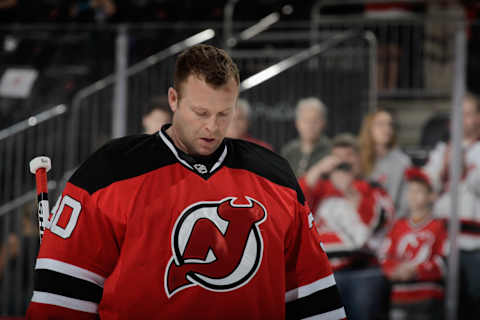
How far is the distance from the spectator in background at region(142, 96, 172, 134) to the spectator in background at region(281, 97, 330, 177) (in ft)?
2.89

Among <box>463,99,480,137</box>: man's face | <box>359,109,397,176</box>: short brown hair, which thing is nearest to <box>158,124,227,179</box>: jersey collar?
<box>359,109,397,176</box>: short brown hair

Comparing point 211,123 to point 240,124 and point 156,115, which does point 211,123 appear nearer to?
point 156,115

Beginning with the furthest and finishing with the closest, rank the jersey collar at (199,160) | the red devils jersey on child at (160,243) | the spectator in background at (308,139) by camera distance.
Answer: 1. the spectator in background at (308,139)
2. the jersey collar at (199,160)
3. the red devils jersey on child at (160,243)

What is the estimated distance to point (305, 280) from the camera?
76.8 inches

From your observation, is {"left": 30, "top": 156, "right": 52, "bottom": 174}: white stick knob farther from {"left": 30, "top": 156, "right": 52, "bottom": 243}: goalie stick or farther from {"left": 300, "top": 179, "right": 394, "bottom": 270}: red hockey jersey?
{"left": 300, "top": 179, "right": 394, "bottom": 270}: red hockey jersey

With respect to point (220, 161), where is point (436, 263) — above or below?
below

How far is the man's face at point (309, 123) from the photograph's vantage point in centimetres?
482

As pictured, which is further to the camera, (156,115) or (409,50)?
(409,50)

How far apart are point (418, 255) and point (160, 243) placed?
11.1ft

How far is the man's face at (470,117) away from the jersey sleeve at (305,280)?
10.7 feet

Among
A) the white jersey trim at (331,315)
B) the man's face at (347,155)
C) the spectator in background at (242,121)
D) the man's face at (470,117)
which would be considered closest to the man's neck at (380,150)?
the man's face at (347,155)

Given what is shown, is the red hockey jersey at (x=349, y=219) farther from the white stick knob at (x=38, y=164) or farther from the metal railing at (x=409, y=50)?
the white stick knob at (x=38, y=164)

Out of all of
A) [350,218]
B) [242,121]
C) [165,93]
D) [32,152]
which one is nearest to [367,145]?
[350,218]

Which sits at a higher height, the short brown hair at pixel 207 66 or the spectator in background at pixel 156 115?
the spectator in background at pixel 156 115
